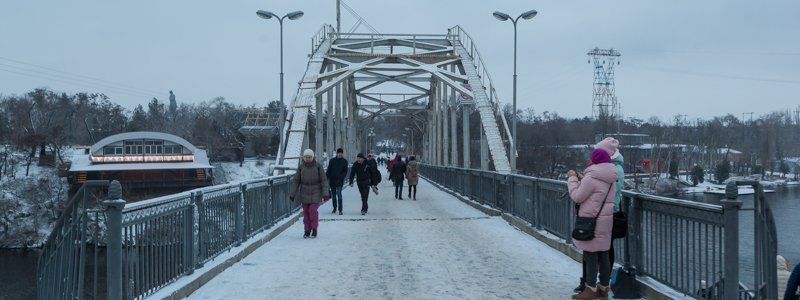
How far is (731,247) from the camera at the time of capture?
4.60 m

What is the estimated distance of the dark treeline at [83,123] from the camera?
66250 millimetres

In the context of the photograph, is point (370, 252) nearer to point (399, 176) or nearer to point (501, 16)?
point (399, 176)

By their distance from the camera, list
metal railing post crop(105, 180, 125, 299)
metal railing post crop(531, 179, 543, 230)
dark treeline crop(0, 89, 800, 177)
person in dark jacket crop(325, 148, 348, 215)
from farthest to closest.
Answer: dark treeline crop(0, 89, 800, 177) → person in dark jacket crop(325, 148, 348, 215) → metal railing post crop(531, 179, 543, 230) → metal railing post crop(105, 180, 125, 299)

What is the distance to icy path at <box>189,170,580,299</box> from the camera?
6.62 metres

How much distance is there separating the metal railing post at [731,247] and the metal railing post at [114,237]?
4.30m

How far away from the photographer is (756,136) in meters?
66.6

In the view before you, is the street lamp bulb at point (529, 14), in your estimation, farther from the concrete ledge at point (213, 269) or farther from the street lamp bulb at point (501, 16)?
the concrete ledge at point (213, 269)

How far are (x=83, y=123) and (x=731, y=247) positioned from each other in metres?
94.0

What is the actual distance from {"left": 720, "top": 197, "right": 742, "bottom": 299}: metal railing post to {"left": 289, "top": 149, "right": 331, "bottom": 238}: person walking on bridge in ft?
23.1

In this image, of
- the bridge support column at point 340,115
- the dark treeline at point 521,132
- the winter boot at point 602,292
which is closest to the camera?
the winter boot at point 602,292

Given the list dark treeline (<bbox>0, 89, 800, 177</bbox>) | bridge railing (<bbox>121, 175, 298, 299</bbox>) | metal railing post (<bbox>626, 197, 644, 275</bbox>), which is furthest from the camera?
dark treeline (<bbox>0, 89, 800, 177</bbox>)

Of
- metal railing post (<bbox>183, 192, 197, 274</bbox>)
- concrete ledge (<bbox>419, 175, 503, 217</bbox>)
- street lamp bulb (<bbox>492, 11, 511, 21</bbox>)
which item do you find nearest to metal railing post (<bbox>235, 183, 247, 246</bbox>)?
metal railing post (<bbox>183, 192, 197, 274</bbox>)

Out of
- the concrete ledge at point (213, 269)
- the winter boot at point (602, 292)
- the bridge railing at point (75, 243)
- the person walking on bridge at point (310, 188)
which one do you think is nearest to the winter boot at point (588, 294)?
the winter boot at point (602, 292)

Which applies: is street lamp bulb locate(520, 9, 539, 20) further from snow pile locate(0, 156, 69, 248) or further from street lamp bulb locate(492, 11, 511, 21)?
snow pile locate(0, 156, 69, 248)
